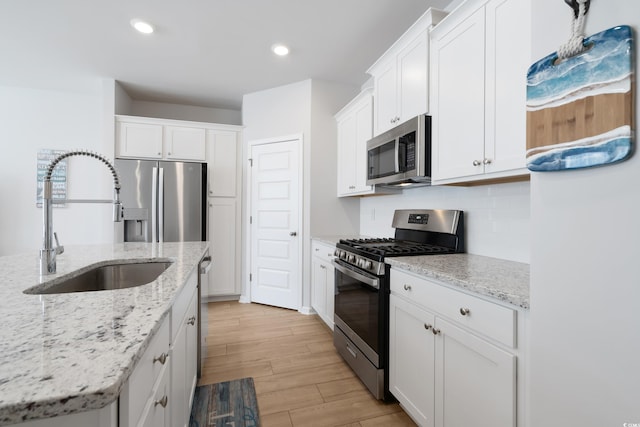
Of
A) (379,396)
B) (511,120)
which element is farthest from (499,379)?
(511,120)

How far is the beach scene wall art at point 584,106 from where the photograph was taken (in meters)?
0.68

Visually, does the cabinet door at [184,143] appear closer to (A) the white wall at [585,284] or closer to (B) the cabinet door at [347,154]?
(B) the cabinet door at [347,154]

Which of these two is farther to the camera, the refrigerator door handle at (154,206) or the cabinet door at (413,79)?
the refrigerator door handle at (154,206)

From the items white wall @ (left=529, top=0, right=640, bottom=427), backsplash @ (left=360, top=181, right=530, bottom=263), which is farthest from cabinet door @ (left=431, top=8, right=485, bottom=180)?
white wall @ (left=529, top=0, right=640, bottom=427)

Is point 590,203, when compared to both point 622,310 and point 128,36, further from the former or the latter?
point 128,36

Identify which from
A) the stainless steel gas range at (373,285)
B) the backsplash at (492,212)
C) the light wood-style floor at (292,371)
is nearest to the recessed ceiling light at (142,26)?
the stainless steel gas range at (373,285)

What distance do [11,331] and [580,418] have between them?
139 centimetres

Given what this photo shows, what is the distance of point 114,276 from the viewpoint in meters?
1.61

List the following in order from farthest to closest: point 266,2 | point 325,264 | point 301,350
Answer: point 325,264, point 301,350, point 266,2

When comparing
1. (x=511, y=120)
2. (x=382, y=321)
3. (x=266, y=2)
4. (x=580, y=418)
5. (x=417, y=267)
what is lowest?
(x=382, y=321)

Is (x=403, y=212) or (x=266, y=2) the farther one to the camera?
(x=403, y=212)

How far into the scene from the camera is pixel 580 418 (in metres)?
0.76

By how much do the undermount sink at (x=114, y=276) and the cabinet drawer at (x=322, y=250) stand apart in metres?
1.51

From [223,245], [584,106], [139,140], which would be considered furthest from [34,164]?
[584,106]
